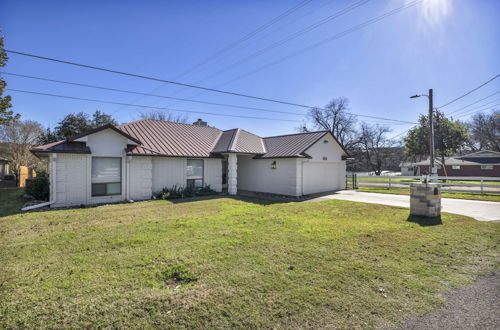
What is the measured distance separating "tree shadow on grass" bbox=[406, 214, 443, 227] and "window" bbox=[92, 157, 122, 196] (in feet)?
41.1

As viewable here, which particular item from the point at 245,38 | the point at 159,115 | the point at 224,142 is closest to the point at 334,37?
the point at 245,38

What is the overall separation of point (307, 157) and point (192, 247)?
10.2 metres

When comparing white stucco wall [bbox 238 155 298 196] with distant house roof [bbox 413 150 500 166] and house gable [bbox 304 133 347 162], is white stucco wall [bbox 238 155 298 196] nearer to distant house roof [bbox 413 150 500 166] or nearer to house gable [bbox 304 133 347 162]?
house gable [bbox 304 133 347 162]

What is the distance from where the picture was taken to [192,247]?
5215 millimetres

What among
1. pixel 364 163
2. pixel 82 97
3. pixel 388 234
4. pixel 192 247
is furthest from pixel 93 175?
pixel 364 163

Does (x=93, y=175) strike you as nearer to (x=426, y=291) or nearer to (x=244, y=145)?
(x=244, y=145)

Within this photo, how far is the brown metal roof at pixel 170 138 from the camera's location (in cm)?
A: 1281

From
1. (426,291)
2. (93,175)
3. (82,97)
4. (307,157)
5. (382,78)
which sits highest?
(382,78)

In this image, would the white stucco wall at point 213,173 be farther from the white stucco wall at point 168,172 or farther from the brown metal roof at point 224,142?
the white stucco wall at point 168,172

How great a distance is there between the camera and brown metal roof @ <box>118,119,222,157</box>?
12.8 m

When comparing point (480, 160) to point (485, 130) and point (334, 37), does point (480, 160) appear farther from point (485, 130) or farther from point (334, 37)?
point (334, 37)

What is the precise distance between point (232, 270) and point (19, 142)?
34514 mm

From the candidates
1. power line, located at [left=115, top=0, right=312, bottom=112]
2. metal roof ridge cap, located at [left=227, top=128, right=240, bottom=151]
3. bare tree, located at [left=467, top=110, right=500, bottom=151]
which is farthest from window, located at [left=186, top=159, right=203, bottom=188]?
bare tree, located at [left=467, top=110, right=500, bottom=151]

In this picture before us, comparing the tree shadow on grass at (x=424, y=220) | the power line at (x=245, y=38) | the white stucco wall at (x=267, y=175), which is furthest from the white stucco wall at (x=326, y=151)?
the power line at (x=245, y=38)
